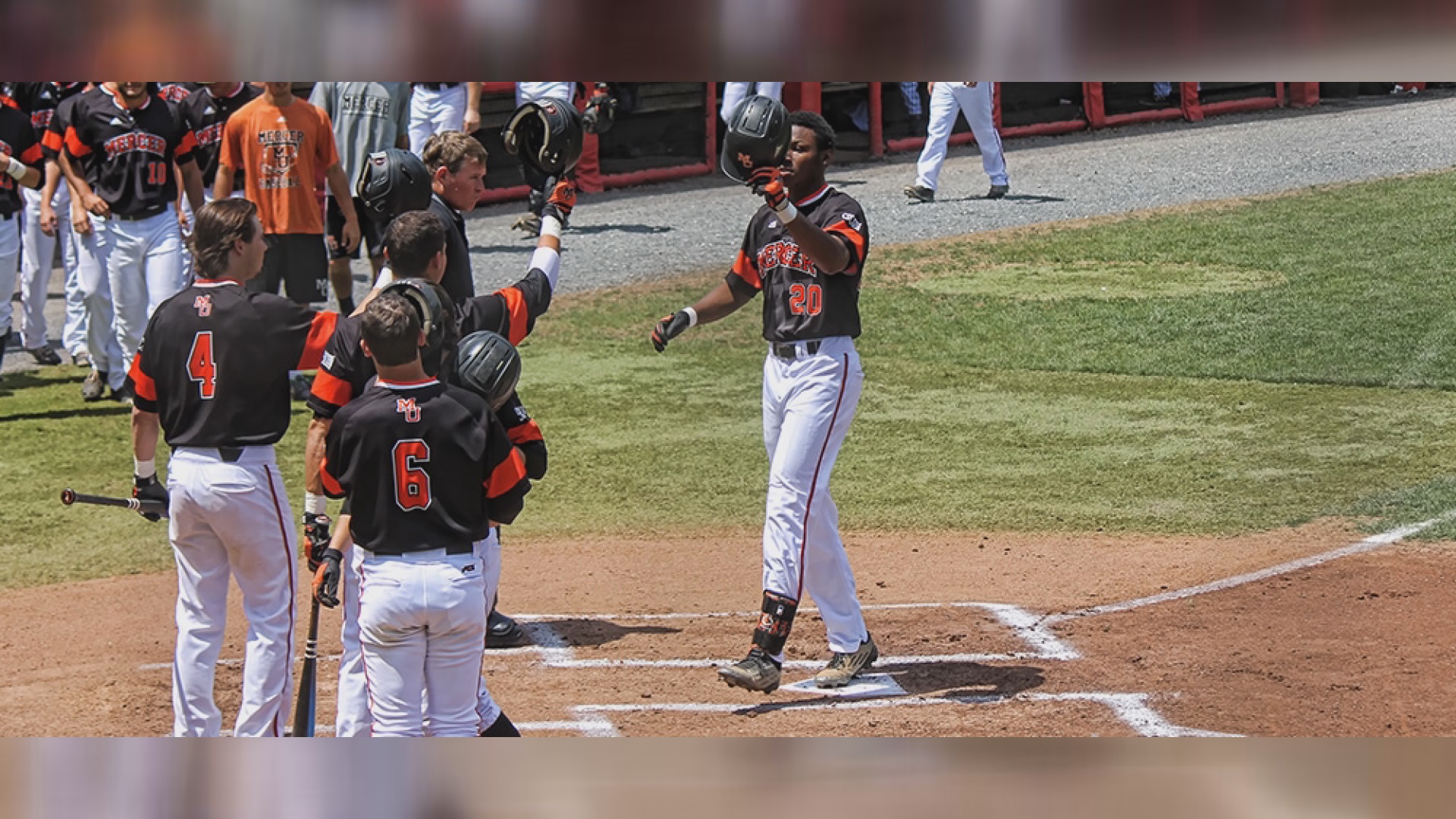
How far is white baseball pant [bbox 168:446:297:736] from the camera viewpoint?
170 inches

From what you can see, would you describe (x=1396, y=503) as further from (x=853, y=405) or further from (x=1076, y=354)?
(x=853, y=405)

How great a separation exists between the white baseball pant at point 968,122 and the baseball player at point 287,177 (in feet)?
Answer: 10.4

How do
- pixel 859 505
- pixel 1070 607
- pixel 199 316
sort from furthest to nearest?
pixel 859 505 < pixel 1070 607 < pixel 199 316

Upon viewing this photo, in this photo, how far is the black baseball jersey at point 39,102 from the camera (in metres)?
8.49

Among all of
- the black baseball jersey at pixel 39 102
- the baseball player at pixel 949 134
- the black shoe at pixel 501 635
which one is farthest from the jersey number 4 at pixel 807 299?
the black baseball jersey at pixel 39 102

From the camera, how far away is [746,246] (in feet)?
17.3

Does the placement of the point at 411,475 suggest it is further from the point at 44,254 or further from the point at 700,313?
the point at 44,254

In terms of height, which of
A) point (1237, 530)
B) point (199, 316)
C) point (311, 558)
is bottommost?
point (1237, 530)

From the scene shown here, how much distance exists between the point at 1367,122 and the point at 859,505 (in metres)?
3.29

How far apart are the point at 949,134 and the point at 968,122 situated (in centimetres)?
24

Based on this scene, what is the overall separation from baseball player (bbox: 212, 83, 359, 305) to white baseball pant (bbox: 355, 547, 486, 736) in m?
4.29

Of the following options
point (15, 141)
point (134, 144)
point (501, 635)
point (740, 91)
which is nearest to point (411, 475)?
point (501, 635)

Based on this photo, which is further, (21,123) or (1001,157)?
(1001,157)

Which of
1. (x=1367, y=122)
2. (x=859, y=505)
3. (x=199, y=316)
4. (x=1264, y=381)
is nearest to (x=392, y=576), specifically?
(x=199, y=316)
